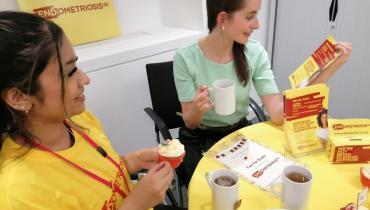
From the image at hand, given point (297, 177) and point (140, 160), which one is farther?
point (140, 160)

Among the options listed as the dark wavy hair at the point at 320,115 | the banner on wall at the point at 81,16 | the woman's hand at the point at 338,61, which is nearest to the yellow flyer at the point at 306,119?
the dark wavy hair at the point at 320,115

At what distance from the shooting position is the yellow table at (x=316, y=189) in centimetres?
97

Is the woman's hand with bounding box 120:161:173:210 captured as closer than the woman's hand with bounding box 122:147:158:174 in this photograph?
Yes

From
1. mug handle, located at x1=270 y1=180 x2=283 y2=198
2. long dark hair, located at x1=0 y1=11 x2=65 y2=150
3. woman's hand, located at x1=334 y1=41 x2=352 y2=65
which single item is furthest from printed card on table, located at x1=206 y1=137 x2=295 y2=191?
long dark hair, located at x1=0 y1=11 x2=65 y2=150

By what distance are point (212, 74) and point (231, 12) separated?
30 cm

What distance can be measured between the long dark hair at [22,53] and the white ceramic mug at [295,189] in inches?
26.4

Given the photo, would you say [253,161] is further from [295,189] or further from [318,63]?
[318,63]

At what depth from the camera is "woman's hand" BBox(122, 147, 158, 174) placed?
1215mm

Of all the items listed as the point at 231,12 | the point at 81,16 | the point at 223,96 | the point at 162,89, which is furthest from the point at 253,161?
the point at 81,16

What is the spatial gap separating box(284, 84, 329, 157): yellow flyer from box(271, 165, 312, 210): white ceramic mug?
0.87 ft

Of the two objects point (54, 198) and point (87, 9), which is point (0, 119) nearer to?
point (54, 198)

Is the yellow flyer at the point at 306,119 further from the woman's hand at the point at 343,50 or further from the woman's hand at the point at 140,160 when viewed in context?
the woman's hand at the point at 140,160

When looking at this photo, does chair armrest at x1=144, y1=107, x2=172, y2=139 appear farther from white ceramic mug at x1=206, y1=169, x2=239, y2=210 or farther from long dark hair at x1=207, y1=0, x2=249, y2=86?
white ceramic mug at x1=206, y1=169, x2=239, y2=210

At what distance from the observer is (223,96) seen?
1.25 meters
